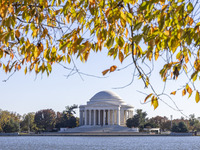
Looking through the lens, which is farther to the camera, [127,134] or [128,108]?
[128,108]

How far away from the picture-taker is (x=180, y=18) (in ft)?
23.5

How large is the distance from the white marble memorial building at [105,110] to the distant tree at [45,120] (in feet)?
34.8

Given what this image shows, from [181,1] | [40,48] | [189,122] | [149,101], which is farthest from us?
[189,122]

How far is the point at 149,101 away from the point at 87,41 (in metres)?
1.67

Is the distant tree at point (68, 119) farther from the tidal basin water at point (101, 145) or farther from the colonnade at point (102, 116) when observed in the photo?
the tidal basin water at point (101, 145)

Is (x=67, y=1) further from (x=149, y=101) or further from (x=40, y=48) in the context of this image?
(x=149, y=101)

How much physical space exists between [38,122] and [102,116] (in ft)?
71.3

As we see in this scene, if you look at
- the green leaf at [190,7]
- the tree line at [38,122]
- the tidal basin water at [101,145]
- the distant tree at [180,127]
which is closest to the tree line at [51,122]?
the tree line at [38,122]

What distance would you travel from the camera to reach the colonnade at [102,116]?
130 m

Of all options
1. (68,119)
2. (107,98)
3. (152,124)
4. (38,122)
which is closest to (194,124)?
(152,124)

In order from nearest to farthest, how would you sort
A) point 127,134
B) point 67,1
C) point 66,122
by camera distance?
point 67,1
point 127,134
point 66,122

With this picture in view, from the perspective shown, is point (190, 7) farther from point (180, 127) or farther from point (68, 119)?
point (68, 119)

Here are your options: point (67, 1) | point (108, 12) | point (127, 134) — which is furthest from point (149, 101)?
point (127, 134)

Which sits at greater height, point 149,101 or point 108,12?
point 108,12
